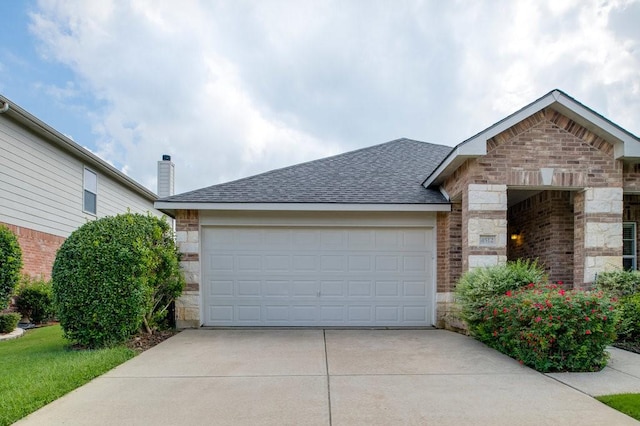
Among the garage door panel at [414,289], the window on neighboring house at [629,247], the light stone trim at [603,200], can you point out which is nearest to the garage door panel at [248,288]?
the garage door panel at [414,289]

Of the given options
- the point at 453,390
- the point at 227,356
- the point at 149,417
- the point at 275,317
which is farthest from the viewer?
the point at 275,317

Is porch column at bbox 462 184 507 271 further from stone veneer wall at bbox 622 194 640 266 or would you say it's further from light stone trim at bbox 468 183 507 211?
stone veneer wall at bbox 622 194 640 266

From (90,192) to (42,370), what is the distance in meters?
9.30

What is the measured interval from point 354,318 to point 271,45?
9.12 meters

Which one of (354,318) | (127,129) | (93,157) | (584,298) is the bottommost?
(354,318)

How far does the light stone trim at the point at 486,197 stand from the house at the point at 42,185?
8183mm

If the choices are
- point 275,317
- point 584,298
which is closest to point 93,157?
point 275,317

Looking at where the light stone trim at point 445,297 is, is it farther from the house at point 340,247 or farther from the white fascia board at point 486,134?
the white fascia board at point 486,134

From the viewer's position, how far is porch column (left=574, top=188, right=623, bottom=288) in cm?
732

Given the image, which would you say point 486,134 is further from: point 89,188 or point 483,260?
point 89,188

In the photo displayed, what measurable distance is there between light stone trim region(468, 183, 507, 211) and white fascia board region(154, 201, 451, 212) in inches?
36.0

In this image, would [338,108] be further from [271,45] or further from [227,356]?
[227,356]

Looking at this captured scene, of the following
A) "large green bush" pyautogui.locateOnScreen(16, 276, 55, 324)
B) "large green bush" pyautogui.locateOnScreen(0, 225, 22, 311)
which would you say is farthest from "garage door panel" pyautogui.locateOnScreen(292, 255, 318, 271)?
"large green bush" pyautogui.locateOnScreen(16, 276, 55, 324)

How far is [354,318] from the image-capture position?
8547 mm
